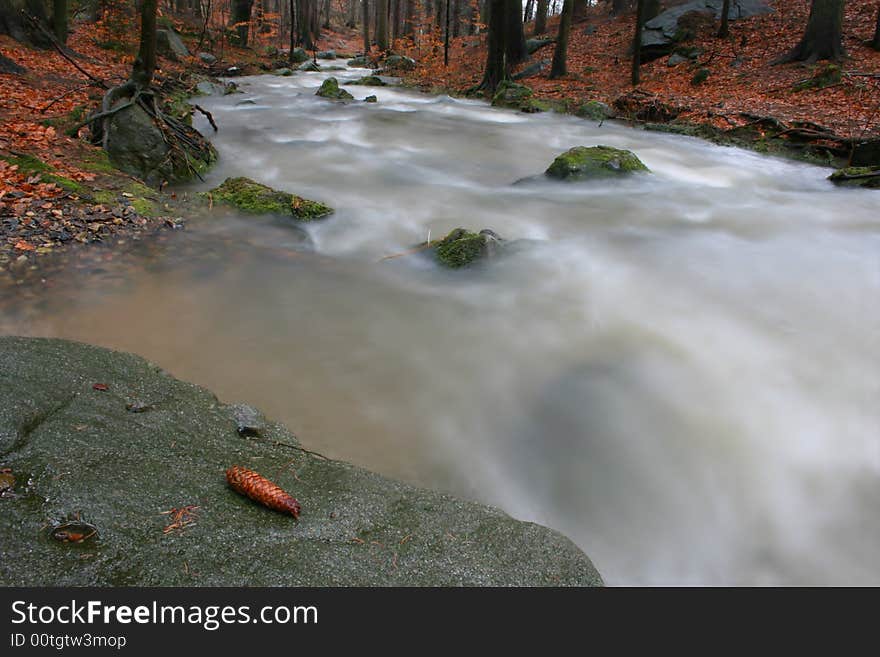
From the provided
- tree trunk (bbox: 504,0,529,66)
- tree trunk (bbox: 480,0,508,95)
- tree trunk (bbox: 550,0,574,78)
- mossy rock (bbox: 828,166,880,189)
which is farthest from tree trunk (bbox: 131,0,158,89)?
tree trunk (bbox: 504,0,529,66)

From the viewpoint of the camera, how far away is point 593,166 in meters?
8.74

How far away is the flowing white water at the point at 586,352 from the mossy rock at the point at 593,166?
0.78m

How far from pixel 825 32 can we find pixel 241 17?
24.7 metres

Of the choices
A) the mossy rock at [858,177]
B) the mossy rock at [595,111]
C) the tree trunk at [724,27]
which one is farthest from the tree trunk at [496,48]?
the mossy rock at [858,177]

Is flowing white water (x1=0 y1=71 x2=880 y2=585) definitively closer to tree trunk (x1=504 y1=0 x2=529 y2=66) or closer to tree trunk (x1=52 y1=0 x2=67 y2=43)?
tree trunk (x1=52 y1=0 x2=67 y2=43)

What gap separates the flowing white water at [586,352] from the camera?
3.05m

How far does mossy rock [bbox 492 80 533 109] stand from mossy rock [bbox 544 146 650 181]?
701 centimetres

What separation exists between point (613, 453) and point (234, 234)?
475cm

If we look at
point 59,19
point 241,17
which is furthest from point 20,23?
point 241,17

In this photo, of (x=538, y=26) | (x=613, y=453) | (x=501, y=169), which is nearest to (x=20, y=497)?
(x=613, y=453)

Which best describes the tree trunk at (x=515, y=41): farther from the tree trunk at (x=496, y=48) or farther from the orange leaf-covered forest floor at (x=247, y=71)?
the tree trunk at (x=496, y=48)

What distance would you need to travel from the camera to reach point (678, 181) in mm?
8906

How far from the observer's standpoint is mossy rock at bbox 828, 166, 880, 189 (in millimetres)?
8430

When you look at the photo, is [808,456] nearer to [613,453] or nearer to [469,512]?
[613,453]
